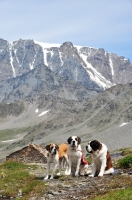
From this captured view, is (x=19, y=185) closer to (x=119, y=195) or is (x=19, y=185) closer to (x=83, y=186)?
(x=83, y=186)

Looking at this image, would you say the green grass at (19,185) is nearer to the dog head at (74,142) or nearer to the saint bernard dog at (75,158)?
the saint bernard dog at (75,158)

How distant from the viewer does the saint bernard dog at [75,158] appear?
72.8 ft

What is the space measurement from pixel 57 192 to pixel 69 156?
4691mm

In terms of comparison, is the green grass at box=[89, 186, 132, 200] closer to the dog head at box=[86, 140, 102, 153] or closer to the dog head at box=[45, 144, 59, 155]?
the dog head at box=[86, 140, 102, 153]

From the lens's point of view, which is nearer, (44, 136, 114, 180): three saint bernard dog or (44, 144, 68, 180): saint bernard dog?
(44, 136, 114, 180): three saint bernard dog

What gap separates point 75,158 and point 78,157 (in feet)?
0.84

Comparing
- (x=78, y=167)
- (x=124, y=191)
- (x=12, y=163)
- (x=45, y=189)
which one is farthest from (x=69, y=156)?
(x=12, y=163)

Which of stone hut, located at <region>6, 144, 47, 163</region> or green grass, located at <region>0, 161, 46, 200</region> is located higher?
green grass, located at <region>0, 161, 46, 200</region>

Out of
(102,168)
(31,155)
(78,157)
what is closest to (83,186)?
(102,168)

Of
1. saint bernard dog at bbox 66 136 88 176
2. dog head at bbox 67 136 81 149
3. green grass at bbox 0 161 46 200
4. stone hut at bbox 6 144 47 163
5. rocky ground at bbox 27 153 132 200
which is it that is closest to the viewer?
rocky ground at bbox 27 153 132 200

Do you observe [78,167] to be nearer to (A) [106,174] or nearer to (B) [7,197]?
(A) [106,174]

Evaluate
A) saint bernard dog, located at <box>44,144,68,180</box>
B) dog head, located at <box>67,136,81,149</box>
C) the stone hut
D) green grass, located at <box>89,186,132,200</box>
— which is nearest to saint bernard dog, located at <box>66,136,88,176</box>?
dog head, located at <box>67,136,81,149</box>

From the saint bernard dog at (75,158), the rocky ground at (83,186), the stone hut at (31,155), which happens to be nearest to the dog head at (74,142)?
the saint bernard dog at (75,158)

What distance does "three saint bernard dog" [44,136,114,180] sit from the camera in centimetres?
2084
